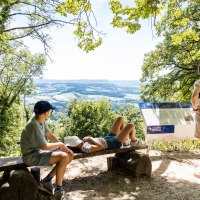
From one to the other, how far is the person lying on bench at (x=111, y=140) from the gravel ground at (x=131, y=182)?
0.75 metres

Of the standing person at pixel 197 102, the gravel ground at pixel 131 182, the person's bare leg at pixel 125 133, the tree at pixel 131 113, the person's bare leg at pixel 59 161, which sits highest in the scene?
the standing person at pixel 197 102

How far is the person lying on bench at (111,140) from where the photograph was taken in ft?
17.2

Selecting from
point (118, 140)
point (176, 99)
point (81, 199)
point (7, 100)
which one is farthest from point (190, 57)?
point (7, 100)

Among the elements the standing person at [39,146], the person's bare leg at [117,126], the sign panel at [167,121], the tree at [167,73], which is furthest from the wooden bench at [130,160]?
the tree at [167,73]

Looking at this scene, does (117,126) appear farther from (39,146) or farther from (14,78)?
(14,78)

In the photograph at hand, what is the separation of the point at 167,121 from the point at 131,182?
10.2 ft

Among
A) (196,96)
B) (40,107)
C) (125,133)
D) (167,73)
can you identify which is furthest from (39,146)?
(167,73)

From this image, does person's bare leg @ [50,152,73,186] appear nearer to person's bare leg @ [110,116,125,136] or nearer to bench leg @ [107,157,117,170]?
person's bare leg @ [110,116,125,136]

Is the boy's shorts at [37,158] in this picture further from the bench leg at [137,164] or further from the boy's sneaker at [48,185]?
the bench leg at [137,164]

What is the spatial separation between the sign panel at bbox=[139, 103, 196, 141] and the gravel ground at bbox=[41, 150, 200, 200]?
0.97 metres

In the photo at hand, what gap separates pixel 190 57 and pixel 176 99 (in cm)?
449

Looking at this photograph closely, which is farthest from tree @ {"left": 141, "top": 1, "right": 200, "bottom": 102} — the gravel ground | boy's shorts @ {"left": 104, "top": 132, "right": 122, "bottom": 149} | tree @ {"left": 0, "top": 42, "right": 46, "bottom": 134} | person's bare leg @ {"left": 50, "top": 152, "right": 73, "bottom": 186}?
person's bare leg @ {"left": 50, "top": 152, "right": 73, "bottom": 186}

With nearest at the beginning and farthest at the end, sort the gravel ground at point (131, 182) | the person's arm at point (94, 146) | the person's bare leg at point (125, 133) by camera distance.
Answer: the gravel ground at point (131, 182) → the person's arm at point (94, 146) → the person's bare leg at point (125, 133)

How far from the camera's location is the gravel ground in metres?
4.94
